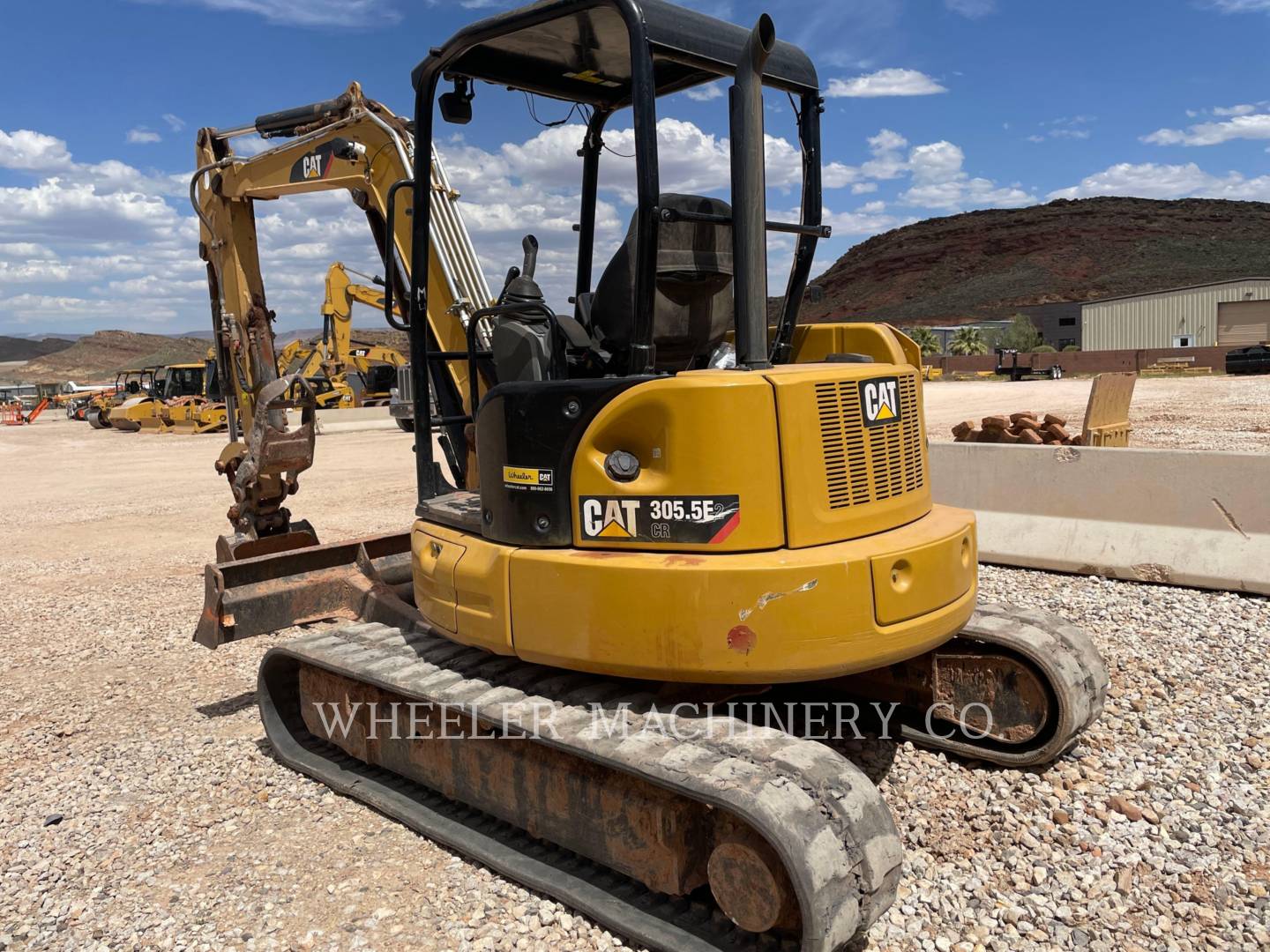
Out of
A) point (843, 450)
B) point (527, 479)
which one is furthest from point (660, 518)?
point (843, 450)

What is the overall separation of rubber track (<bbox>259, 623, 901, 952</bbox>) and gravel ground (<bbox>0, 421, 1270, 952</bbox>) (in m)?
0.11

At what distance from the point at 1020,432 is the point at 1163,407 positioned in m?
13.3

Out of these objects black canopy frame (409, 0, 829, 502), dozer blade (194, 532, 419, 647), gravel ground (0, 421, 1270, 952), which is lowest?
gravel ground (0, 421, 1270, 952)

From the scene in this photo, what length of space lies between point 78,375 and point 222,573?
97883 millimetres

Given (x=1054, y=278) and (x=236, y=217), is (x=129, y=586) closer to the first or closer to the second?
(x=236, y=217)

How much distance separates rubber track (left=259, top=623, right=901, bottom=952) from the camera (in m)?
2.79

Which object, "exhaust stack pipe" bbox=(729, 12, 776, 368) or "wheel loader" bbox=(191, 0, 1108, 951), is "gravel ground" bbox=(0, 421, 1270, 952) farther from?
"exhaust stack pipe" bbox=(729, 12, 776, 368)

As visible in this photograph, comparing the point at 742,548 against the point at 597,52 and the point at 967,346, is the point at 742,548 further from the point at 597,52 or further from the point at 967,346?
the point at 967,346

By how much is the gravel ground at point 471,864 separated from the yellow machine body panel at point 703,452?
4.54 feet

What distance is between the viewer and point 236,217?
295 inches

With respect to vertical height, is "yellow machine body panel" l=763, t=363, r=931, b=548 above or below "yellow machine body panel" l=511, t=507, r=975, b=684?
above

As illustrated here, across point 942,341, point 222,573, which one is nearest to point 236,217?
point 222,573

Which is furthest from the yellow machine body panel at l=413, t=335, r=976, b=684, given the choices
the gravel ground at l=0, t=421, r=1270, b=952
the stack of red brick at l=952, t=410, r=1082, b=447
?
the stack of red brick at l=952, t=410, r=1082, b=447

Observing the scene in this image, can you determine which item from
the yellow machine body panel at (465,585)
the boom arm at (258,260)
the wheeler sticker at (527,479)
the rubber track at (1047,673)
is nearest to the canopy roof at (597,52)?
the wheeler sticker at (527,479)
